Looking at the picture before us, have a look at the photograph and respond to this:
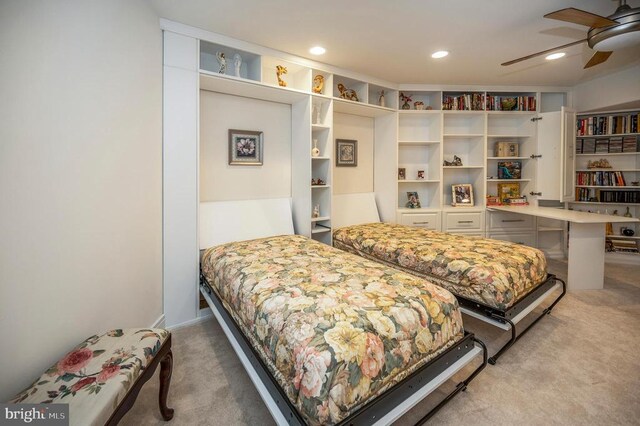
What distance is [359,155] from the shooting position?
164 inches

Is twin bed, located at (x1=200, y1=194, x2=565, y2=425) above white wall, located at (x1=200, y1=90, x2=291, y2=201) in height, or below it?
below

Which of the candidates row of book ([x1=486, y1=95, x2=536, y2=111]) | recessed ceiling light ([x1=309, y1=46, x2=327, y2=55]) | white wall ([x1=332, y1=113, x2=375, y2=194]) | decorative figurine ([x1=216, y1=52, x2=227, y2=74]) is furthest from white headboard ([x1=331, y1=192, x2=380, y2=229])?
row of book ([x1=486, y1=95, x2=536, y2=111])

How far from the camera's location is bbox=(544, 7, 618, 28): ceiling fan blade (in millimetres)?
1838

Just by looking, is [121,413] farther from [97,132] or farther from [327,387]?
[97,132]

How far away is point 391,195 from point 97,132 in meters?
3.31

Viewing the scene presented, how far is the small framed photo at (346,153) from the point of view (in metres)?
3.92

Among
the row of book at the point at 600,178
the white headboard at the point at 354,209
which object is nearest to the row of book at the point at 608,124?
the row of book at the point at 600,178

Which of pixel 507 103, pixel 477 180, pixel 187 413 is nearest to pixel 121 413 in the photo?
pixel 187 413

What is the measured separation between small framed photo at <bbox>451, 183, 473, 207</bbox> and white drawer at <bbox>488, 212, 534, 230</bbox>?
1.12 feet

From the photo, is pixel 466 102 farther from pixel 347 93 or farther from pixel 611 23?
pixel 611 23

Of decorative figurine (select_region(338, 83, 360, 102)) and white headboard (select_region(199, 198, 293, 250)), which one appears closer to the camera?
white headboard (select_region(199, 198, 293, 250))

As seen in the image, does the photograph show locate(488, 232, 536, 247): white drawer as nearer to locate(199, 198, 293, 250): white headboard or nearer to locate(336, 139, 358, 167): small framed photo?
locate(336, 139, 358, 167): small framed photo

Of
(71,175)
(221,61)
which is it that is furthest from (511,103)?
(71,175)

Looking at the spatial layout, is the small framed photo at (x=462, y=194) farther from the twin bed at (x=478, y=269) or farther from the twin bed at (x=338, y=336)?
the twin bed at (x=338, y=336)
